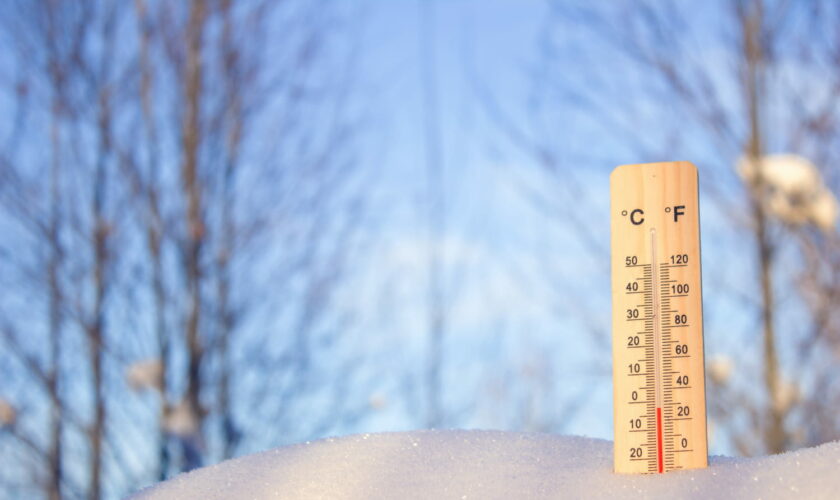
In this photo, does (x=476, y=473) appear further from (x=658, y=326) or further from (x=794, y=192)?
(x=794, y=192)

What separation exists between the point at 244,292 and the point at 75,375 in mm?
1103

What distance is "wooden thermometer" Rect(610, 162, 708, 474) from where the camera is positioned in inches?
67.4

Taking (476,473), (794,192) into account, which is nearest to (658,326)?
(476,473)

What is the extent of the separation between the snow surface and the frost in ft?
11.8

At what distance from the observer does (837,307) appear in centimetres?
520

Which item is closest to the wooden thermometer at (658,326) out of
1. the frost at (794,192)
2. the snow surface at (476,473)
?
the snow surface at (476,473)

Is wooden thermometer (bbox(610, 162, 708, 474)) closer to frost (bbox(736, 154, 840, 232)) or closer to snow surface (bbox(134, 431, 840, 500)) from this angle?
snow surface (bbox(134, 431, 840, 500))

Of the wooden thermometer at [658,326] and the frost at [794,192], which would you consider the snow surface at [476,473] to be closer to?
the wooden thermometer at [658,326]

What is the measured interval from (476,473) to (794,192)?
12.9 feet

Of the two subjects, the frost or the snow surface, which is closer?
the snow surface

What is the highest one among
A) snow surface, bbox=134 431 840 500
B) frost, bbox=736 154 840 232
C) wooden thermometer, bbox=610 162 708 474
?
frost, bbox=736 154 840 232

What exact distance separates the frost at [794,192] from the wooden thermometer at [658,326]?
3656 mm

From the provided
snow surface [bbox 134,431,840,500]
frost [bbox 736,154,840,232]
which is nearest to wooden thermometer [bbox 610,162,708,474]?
snow surface [bbox 134,431,840,500]

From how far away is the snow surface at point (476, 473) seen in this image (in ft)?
5.12
